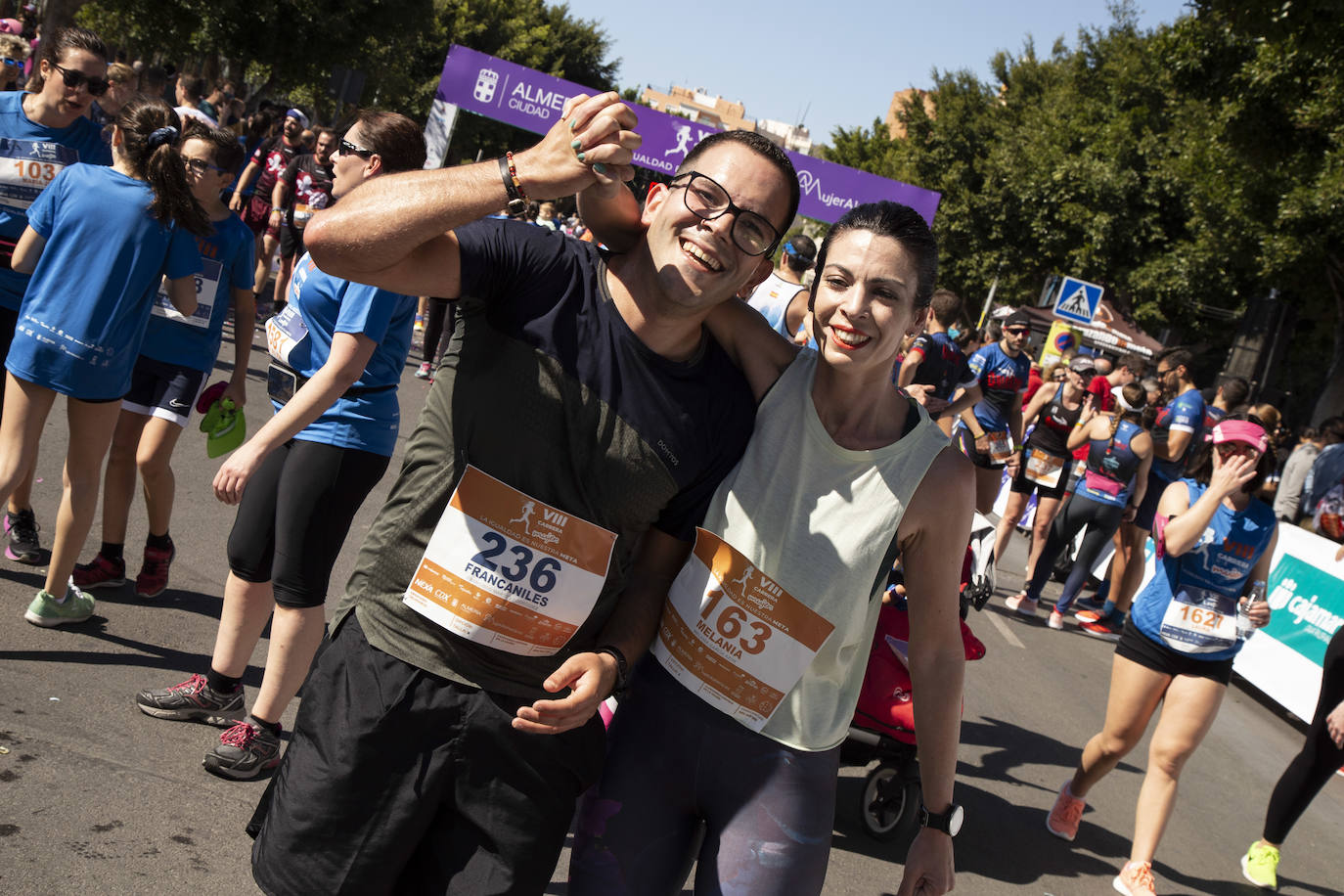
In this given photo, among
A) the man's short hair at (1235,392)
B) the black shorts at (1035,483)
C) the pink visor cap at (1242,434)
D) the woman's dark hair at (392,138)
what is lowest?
the black shorts at (1035,483)

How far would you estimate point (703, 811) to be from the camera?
2287mm

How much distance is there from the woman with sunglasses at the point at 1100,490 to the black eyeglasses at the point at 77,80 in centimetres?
782

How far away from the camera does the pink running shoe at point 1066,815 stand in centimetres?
517

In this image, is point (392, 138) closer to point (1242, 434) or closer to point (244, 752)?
point (244, 752)

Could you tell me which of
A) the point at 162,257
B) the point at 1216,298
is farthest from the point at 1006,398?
the point at 1216,298

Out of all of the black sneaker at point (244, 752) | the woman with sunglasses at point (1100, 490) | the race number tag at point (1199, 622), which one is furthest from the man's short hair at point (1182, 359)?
the black sneaker at point (244, 752)

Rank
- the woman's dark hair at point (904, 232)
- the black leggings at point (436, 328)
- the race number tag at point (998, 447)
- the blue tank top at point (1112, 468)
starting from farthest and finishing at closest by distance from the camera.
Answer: the black leggings at point (436, 328)
the blue tank top at point (1112, 468)
the race number tag at point (998, 447)
the woman's dark hair at point (904, 232)

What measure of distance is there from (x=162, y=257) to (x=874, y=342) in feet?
10.8

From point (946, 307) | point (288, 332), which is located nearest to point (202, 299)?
point (288, 332)

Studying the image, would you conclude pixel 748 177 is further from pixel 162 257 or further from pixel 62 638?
pixel 62 638

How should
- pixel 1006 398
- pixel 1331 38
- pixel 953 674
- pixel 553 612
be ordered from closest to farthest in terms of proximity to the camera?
pixel 553 612 < pixel 953 674 < pixel 1006 398 < pixel 1331 38

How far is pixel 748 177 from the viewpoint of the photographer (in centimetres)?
217

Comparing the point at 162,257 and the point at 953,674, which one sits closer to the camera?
the point at 953,674

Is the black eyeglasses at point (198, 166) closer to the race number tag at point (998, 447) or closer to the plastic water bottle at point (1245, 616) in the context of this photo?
the plastic water bottle at point (1245, 616)
